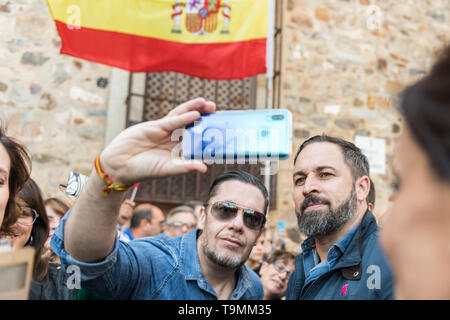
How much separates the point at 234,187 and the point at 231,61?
291 centimetres

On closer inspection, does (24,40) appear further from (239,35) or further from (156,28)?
(239,35)

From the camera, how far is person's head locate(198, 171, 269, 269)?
1951mm

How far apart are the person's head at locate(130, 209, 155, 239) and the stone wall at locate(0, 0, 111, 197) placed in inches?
46.0

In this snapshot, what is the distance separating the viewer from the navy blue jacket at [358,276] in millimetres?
1468

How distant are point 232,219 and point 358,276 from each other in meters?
0.63

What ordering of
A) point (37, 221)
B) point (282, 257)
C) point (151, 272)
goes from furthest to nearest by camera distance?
1. point (282, 257)
2. point (37, 221)
3. point (151, 272)

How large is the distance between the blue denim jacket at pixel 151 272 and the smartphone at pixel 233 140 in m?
0.42

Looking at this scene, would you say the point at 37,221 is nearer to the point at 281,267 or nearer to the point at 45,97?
the point at 281,267

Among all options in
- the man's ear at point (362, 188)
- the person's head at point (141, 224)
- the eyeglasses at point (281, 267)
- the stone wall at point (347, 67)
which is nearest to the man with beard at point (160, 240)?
the man's ear at point (362, 188)

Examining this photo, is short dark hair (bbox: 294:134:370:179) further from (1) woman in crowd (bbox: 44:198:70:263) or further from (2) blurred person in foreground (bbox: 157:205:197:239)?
(2) blurred person in foreground (bbox: 157:205:197:239)

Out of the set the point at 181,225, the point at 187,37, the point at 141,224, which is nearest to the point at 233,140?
the point at 181,225

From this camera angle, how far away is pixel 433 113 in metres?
0.68

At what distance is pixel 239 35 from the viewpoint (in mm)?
4746
